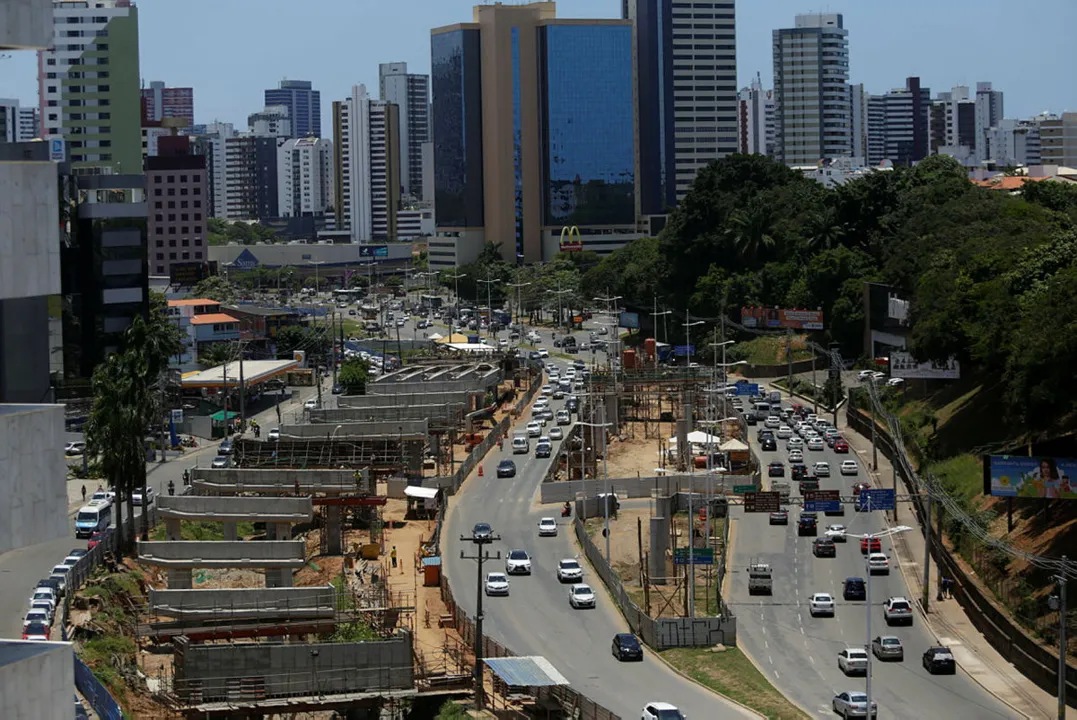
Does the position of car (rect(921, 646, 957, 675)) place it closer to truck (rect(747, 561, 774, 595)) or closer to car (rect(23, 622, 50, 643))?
truck (rect(747, 561, 774, 595))

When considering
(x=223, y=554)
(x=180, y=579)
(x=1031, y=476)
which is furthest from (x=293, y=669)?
(x=1031, y=476)

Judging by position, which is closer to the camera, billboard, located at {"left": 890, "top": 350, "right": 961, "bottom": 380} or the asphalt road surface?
the asphalt road surface

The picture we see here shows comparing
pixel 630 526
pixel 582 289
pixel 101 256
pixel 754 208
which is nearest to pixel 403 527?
pixel 630 526

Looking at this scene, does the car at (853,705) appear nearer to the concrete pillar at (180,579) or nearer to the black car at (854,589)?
the black car at (854,589)

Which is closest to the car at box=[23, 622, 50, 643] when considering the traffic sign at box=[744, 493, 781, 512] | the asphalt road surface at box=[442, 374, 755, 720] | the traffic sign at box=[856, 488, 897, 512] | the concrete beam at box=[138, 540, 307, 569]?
the concrete beam at box=[138, 540, 307, 569]

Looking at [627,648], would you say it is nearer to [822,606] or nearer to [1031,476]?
[822,606]

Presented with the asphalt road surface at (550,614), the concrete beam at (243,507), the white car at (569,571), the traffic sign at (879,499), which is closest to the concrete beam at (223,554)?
the concrete beam at (243,507)

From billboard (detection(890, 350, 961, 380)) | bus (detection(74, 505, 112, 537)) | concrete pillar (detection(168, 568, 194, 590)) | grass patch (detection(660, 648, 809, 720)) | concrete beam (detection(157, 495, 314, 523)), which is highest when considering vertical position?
billboard (detection(890, 350, 961, 380))
